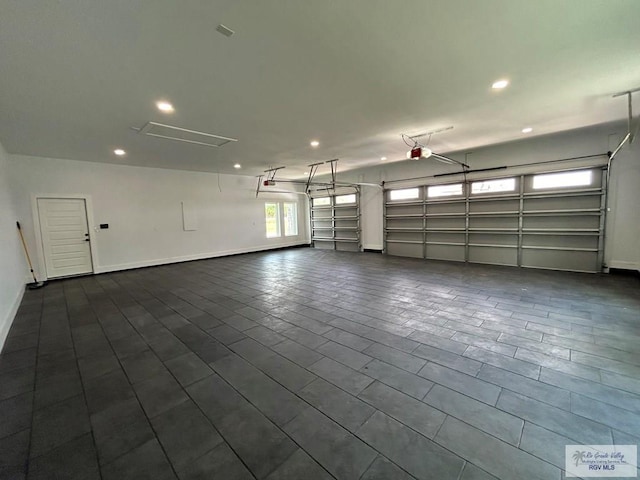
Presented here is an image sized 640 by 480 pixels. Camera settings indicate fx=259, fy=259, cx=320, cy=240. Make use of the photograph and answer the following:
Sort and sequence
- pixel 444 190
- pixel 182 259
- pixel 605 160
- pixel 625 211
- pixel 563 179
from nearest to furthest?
pixel 625 211, pixel 605 160, pixel 563 179, pixel 444 190, pixel 182 259

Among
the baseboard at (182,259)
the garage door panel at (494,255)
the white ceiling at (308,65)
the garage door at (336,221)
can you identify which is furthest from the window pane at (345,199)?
the white ceiling at (308,65)

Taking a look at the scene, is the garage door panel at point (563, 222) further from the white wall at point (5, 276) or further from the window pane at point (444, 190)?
the white wall at point (5, 276)

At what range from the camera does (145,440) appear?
167cm

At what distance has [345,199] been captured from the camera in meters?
10.6

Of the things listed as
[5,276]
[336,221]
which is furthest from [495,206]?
[5,276]

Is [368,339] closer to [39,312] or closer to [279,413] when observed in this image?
[279,413]

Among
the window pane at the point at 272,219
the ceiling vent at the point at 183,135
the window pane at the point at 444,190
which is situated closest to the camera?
the ceiling vent at the point at 183,135

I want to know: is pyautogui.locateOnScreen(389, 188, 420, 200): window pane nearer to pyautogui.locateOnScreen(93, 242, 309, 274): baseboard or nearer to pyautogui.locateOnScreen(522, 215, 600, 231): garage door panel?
pyautogui.locateOnScreen(522, 215, 600, 231): garage door panel

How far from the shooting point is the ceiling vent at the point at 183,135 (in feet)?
14.4

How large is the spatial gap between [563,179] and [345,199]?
650cm

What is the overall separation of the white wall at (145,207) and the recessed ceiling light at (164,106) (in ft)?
15.7

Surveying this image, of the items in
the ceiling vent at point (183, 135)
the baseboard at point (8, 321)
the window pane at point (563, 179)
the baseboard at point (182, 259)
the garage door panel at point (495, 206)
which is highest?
the ceiling vent at point (183, 135)

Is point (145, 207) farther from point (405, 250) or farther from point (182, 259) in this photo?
point (405, 250)

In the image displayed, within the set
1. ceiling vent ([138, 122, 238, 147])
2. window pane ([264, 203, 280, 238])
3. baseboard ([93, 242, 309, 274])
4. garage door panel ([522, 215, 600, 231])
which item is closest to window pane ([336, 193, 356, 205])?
window pane ([264, 203, 280, 238])
